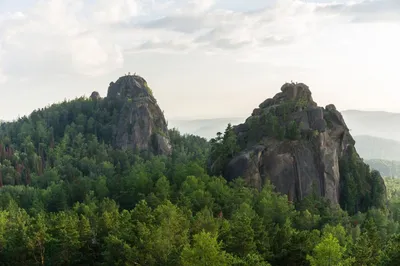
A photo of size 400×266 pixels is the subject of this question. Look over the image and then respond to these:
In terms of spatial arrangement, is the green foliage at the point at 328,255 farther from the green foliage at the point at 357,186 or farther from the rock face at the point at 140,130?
the rock face at the point at 140,130

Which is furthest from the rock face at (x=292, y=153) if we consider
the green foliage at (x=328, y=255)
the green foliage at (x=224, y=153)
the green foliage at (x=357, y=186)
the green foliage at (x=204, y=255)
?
the green foliage at (x=204, y=255)

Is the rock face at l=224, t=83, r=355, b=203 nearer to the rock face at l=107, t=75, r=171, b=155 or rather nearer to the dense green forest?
the dense green forest

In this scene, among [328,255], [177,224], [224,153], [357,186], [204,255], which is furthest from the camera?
[357,186]

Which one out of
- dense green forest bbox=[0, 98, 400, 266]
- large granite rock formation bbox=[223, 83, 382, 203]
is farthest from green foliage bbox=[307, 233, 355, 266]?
large granite rock formation bbox=[223, 83, 382, 203]

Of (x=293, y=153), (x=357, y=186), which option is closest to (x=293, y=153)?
(x=293, y=153)

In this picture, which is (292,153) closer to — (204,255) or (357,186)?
(357,186)
